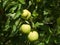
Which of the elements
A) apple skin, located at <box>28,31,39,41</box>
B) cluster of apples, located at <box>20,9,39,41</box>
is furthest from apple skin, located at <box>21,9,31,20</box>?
apple skin, located at <box>28,31,39,41</box>

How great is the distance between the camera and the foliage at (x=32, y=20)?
7.55 ft

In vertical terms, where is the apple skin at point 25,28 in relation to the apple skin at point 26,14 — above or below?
below

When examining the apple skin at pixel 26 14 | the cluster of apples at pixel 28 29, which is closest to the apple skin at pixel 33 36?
the cluster of apples at pixel 28 29

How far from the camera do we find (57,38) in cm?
244

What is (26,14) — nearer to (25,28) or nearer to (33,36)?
(25,28)

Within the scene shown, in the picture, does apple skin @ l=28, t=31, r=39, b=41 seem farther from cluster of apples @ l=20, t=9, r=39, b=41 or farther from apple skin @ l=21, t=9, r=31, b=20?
apple skin @ l=21, t=9, r=31, b=20

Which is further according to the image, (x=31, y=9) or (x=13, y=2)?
(x=31, y=9)

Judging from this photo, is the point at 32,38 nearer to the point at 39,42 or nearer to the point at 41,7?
the point at 39,42

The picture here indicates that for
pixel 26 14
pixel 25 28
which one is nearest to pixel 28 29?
pixel 25 28

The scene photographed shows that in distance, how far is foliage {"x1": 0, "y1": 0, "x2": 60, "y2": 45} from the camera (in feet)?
7.55

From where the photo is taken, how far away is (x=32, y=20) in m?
2.42

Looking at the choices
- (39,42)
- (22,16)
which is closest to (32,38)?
(39,42)

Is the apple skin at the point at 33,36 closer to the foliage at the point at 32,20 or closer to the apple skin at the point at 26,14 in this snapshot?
the foliage at the point at 32,20

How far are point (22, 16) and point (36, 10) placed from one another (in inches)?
9.3
